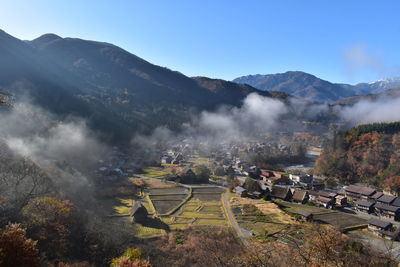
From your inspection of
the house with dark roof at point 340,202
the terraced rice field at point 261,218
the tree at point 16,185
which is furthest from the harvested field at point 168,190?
the house with dark roof at point 340,202

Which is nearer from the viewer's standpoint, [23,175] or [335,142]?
[23,175]

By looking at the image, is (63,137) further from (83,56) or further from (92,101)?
(83,56)

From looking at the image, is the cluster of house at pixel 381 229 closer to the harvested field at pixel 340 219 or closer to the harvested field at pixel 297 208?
the harvested field at pixel 340 219

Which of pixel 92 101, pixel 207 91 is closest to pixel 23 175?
pixel 92 101

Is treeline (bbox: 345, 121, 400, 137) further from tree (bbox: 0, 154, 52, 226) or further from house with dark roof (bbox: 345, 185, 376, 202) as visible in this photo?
tree (bbox: 0, 154, 52, 226)

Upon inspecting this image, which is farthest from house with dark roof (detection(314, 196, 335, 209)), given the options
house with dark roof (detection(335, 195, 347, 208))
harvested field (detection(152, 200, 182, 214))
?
harvested field (detection(152, 200, 182, 214))
